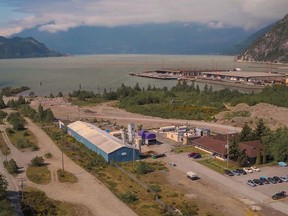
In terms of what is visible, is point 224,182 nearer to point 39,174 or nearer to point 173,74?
point 39,174

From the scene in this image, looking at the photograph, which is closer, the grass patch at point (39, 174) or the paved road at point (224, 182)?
the paved road at point (224, 182)

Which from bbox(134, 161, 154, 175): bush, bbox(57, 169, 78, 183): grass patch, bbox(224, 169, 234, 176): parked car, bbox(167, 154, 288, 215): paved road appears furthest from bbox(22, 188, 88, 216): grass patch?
bbox(224, 169, 234, 176): parked car

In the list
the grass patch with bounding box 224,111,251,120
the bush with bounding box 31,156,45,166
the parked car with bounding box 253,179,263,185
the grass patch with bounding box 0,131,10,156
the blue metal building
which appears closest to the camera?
the parked car with bounding box 253,179,263,185

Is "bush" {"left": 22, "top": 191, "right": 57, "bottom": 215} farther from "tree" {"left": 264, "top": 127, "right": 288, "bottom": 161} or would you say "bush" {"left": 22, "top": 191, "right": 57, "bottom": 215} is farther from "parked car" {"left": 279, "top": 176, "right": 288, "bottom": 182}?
"tree" {"left": 264, "top": 127, "right": 288, "bottom": 161}

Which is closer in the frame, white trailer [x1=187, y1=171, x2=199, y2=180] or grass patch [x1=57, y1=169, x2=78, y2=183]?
grass patch [x1=57, y1=169, x2=78, y2=183]

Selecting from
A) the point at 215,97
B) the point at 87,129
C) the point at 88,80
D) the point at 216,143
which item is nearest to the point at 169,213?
the point at 216,143

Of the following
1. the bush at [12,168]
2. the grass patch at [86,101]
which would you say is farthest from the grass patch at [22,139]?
the grass patch at [86,101]

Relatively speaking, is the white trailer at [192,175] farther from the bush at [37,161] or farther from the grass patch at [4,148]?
the grass patch at [4,148]
